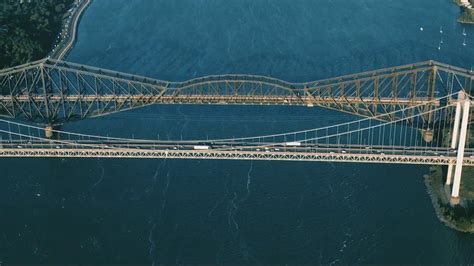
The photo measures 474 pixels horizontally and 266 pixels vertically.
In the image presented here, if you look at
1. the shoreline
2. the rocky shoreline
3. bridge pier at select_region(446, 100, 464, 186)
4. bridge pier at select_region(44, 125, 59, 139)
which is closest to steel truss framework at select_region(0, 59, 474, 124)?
bridge pier at select_region(44, 125, 59, 139)

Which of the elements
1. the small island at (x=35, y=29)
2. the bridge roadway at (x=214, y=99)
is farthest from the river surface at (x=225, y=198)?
the small island at (x=35, y=29)

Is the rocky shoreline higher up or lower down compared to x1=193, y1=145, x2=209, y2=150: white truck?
lower down

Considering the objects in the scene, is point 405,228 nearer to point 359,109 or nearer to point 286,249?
point 286,249

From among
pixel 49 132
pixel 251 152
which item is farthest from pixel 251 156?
pixel 49 132

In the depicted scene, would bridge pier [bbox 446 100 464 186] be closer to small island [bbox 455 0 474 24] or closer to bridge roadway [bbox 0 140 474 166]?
bridge roadway [bbox 0 140 474 166]

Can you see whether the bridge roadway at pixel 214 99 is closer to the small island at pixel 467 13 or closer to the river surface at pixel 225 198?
the river surface at pixel 225 198

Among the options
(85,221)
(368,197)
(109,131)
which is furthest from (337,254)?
(109,131)

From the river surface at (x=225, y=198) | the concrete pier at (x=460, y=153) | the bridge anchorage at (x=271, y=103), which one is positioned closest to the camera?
the river surface at (x=225, y=198)
